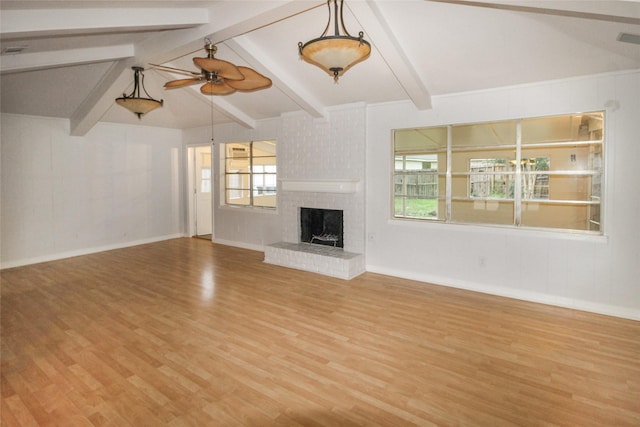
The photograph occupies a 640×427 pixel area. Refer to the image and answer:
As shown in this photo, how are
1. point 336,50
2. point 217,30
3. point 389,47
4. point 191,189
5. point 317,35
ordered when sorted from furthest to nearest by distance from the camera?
point 191,189 < point 317,35 < point 389,47 < point 217,30 < point 336,50

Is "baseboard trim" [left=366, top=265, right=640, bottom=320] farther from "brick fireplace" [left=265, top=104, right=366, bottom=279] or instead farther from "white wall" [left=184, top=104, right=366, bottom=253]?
"white wall" [left=184, top=104, right=366, bottom=253]

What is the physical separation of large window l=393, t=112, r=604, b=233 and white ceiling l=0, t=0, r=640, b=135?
613mm

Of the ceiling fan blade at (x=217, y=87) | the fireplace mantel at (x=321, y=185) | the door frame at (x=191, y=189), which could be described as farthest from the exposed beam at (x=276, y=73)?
the door frame at (x=191, y=189)

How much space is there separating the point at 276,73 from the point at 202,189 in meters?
4.83

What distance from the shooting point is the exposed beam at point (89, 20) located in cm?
Result: 275

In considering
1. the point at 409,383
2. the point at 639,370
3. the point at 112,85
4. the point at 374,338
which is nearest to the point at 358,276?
the point at 374,338

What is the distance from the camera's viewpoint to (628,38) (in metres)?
2.94

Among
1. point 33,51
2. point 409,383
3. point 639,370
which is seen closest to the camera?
point 409,383

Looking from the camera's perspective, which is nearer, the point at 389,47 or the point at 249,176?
the point at 389,47

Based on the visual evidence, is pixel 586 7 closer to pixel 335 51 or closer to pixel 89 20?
pixel 335 51

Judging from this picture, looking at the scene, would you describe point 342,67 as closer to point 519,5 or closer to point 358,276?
point 519,5

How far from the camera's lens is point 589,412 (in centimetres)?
213

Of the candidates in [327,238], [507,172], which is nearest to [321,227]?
[327,238]

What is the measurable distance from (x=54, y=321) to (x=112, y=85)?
331 cm
